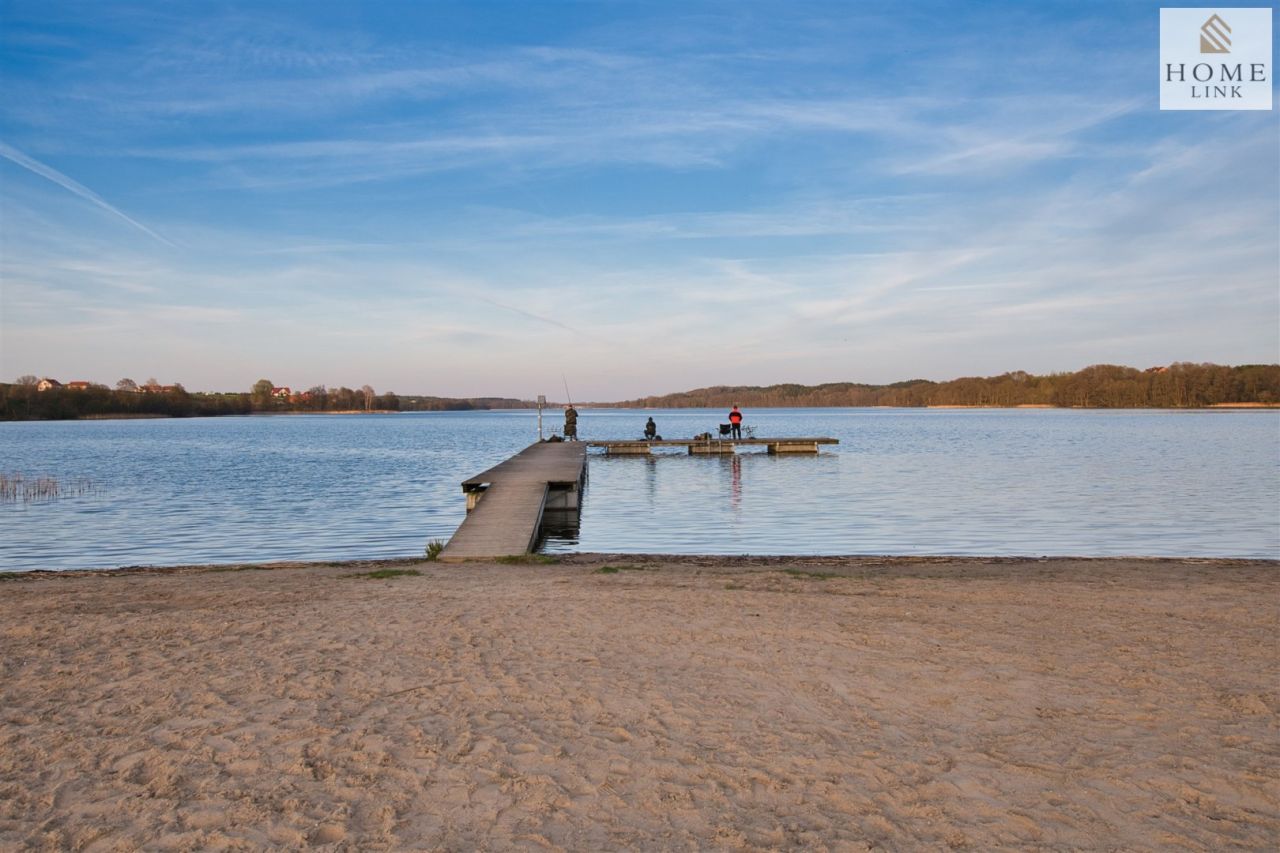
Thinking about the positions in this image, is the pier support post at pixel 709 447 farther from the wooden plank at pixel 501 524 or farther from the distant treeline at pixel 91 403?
the distant treeline at pixel 91 403

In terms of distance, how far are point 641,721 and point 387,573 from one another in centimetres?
657

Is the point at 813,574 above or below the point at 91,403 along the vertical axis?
below

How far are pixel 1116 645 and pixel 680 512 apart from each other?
587 inches

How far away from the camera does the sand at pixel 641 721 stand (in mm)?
4223

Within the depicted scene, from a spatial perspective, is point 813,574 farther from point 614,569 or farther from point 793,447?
point 793,447

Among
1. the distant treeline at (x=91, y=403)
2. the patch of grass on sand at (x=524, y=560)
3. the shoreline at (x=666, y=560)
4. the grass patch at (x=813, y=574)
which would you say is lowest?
the shoreline at (x=666, y=560)

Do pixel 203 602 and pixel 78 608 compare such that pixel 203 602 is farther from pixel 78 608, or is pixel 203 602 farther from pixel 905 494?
pixel 905 494

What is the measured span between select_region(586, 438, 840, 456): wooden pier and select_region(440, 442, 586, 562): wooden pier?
44.3ft

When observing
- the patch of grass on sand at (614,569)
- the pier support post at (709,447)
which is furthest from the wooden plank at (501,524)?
the pier support post at (709,447)

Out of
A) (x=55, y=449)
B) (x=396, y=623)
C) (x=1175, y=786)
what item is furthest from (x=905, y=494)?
(x=55, y=449)

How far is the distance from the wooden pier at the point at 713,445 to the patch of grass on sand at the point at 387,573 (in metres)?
31.0

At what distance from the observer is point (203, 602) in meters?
9.35

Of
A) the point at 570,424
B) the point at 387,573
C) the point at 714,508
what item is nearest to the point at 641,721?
the point at 387,573

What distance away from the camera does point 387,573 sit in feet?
37.1
